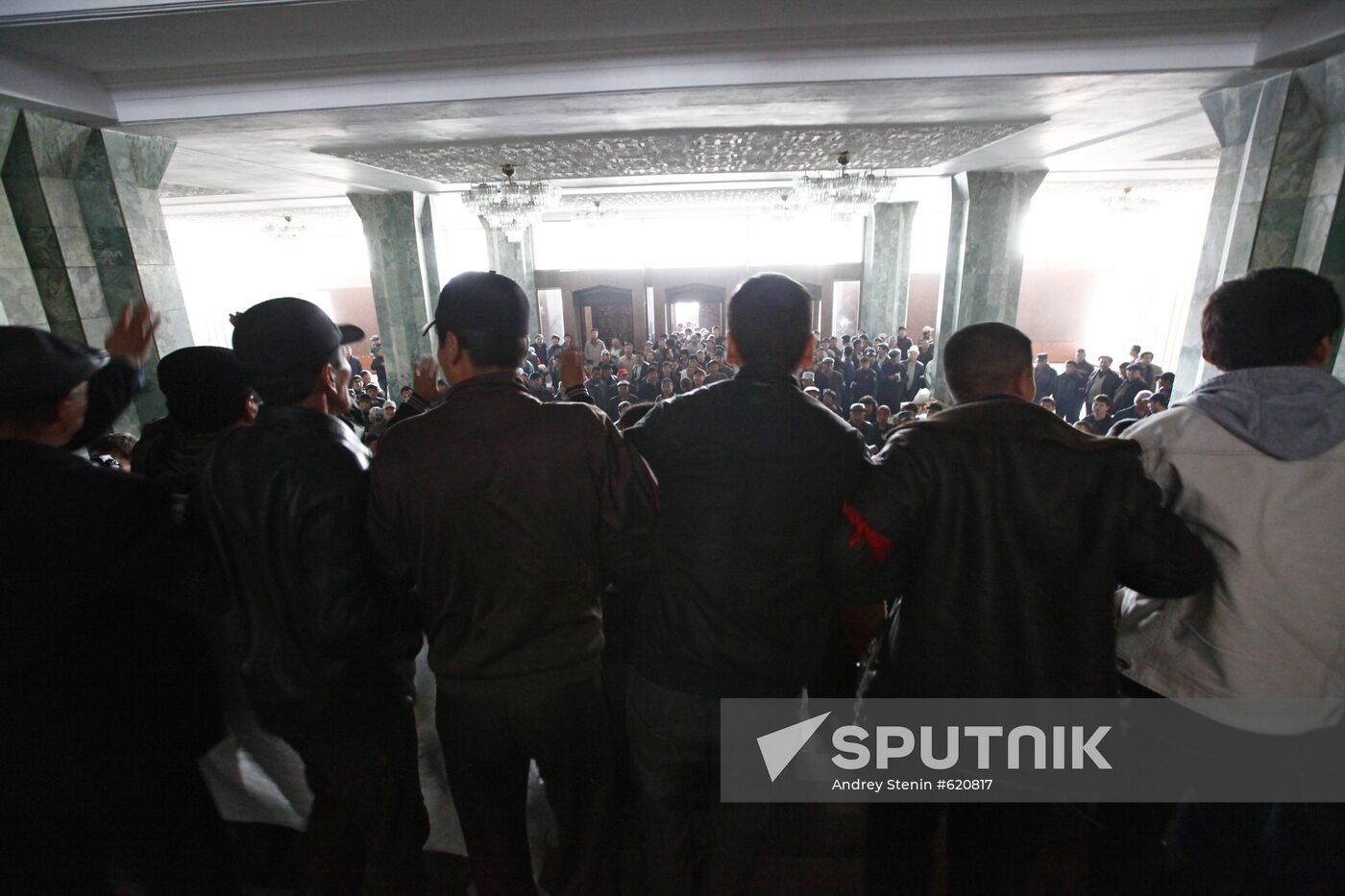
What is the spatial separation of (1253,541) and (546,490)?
149cm

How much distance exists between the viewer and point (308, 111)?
197 inches

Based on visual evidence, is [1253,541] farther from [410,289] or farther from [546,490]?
[410,289]

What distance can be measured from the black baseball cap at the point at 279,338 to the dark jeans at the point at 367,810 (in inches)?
33.9

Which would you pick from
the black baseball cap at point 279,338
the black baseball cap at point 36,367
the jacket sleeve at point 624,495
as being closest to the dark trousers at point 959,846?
the jacket sleeve at point 624,495

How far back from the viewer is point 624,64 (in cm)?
460

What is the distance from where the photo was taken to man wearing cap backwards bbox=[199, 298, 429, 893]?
1.29 metres

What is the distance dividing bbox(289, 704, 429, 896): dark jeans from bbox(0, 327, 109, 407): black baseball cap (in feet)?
2.98

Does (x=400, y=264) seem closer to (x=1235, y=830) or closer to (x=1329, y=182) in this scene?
(x=1329, y=182)

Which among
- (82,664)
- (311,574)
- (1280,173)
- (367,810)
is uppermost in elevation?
(1280,173)

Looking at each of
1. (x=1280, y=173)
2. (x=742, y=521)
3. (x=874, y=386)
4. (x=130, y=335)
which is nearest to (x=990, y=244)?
(x=874, y=386)

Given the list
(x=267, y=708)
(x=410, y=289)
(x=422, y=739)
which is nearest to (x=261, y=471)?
(x=267, y=708)

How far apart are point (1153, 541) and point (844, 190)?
717 centimetres

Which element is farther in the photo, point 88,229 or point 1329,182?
point 88,229

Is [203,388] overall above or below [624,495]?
above
